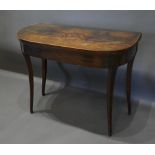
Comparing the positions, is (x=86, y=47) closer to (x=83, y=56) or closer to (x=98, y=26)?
(x=83, y=56)

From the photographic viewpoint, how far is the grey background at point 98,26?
5.80ft

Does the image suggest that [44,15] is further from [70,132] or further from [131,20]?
[70,132]

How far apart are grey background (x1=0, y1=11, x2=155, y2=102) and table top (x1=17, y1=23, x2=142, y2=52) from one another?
21cm

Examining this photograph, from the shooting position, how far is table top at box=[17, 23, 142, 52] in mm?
1371

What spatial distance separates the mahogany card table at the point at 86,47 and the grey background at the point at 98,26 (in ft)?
0.73

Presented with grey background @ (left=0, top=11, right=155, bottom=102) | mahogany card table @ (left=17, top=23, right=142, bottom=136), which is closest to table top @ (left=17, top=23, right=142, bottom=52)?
mahogany card table @ (left=17, top=23, right=142, bottom=136)

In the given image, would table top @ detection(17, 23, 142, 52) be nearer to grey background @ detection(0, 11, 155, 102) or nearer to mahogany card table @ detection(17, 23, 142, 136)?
mahogany card table @ detection(17, 23, 142, 136)

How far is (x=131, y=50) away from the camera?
1.42 m

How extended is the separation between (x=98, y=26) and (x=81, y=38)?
1.43 ft

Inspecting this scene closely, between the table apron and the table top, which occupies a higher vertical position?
the table top

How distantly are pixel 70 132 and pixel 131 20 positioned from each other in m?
0.95

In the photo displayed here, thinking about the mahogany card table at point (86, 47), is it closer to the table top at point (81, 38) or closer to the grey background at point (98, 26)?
the table top at point (81, 38)

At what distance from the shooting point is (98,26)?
1897mm
